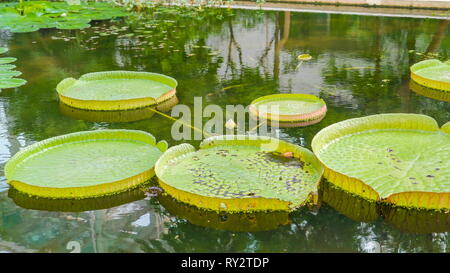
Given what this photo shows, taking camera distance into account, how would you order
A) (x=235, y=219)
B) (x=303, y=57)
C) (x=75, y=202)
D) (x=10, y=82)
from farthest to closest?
(x=303, y=57)
(x=10, y=82)
(x=75, y=202)
(x=235, y=219)

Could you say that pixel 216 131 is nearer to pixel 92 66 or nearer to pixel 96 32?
pixel 92 66

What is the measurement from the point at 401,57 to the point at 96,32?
4.05 metres

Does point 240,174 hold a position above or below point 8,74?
below

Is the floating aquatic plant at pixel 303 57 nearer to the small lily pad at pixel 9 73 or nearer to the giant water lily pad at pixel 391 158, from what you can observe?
the giant water lily pad at pixel 391 158

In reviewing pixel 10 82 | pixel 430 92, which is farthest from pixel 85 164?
pixel 430 92

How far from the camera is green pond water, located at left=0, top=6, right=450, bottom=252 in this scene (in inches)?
92.0

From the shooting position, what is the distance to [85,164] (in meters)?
2.91

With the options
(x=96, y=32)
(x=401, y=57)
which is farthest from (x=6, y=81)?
(x=401, y=57)

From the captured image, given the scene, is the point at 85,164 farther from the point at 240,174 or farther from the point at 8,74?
the point at 8,74

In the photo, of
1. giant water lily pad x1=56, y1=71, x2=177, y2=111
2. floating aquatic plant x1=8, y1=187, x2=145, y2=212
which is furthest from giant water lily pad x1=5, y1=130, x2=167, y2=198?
giant water lily pad x1=56, y1=71, x2=177, y2=111

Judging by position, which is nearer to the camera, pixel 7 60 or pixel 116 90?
pixel 116 90

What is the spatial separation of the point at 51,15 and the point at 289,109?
5.48 metres

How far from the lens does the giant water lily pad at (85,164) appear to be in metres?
2.66

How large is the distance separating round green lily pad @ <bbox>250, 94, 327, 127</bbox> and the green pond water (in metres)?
0.09
